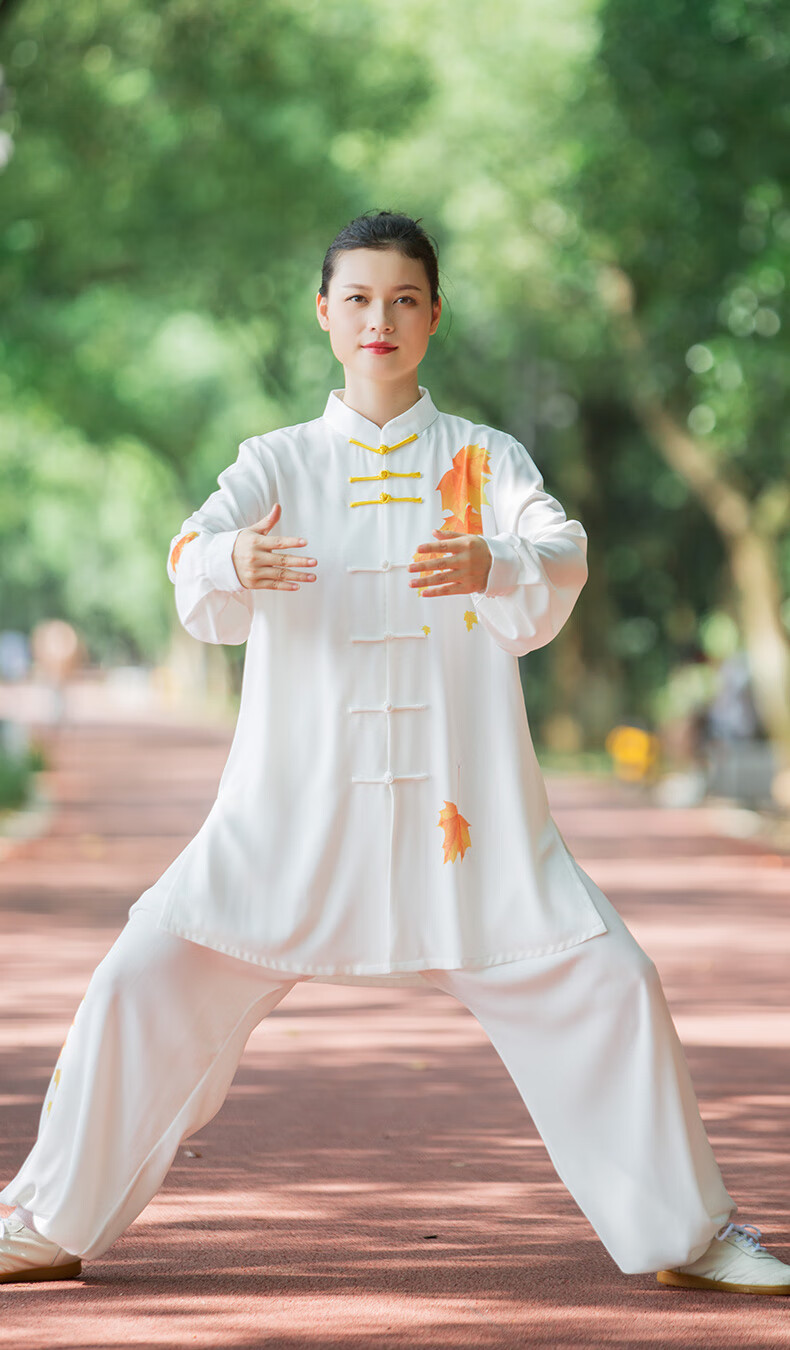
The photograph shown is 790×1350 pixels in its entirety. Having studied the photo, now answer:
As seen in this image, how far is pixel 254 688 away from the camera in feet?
14.3

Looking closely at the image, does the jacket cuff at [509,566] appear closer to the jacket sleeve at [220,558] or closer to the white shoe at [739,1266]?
the jacket sleeve at [220,558]

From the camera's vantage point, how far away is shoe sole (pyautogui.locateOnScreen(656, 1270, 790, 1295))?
14.3 ft

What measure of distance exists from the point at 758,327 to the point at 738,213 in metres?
1.00

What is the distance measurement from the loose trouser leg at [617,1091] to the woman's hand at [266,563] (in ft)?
3.01

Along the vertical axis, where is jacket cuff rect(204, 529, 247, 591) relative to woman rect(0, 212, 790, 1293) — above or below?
above

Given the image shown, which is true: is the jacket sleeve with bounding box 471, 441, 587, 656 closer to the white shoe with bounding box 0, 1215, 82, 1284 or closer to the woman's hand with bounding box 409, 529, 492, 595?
the woman's hand with bounding box 409, 529, 492, 595

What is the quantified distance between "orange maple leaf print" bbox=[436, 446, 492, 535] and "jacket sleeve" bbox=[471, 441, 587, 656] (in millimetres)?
81

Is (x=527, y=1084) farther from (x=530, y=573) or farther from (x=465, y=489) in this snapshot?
(x=465, y=489)

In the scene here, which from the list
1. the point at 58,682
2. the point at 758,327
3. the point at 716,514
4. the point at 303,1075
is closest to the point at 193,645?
the point at 58,682

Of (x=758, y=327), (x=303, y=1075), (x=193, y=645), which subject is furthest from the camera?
(x=193, y=645)

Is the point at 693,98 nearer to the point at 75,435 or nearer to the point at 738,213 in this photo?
the point at 738,213

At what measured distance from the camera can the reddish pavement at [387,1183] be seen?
4242 mm

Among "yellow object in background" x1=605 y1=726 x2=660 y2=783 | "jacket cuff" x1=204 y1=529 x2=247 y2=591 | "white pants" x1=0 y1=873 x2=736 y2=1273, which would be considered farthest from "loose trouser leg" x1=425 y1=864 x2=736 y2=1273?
"yellow object in background" x1=605 y1=726 x2=660 y2=783

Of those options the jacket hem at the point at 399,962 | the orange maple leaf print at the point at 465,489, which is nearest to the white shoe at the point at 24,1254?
the jacket hem at the point at 399,962
